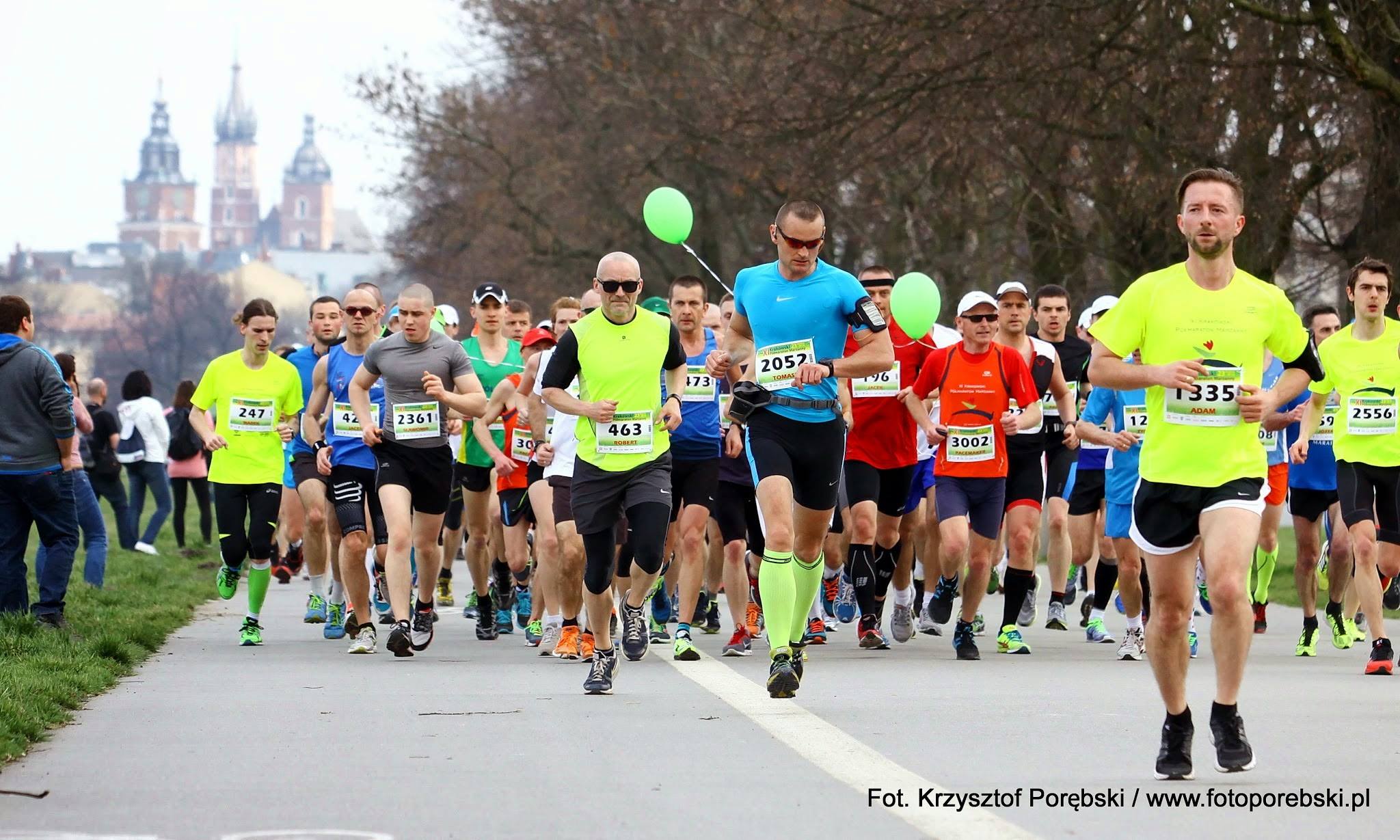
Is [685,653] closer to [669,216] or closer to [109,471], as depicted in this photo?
[669,216]

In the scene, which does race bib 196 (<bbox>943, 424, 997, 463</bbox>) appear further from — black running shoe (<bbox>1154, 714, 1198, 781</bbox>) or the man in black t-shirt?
the man in black t-shirt

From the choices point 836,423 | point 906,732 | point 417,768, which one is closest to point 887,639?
point 836,423

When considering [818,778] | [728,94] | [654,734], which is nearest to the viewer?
[818,778]

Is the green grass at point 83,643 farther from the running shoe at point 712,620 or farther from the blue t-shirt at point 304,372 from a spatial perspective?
the running shoe at point 712,620

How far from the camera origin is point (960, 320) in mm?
13203

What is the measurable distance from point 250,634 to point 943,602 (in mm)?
4053

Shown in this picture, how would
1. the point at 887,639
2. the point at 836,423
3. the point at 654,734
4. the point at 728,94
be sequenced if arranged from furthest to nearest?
the point at 728,94 < the point at 887,639 < the point at 836,423 < the point at 654,734

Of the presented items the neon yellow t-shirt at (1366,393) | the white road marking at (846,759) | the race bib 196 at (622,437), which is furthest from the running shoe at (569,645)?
the neon yellow t-shirt at (1366,393)

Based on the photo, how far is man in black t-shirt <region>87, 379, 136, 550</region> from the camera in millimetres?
24703

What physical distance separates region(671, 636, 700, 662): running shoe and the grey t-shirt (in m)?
1.69

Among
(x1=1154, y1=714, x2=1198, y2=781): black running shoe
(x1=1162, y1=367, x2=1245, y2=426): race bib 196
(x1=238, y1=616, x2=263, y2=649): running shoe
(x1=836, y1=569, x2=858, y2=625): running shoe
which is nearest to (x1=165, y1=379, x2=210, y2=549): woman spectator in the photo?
(x1=836, y1=569, x2=858, y2=625): running shoe

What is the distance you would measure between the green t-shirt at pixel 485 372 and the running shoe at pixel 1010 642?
3.35 meters

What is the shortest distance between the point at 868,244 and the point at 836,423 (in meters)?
26.8

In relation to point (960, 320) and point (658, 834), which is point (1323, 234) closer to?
point (960, 320)
